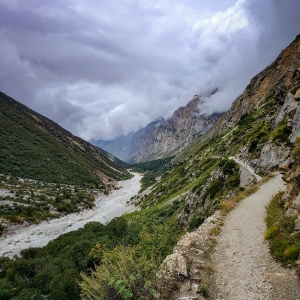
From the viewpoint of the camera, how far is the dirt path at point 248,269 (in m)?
6.75

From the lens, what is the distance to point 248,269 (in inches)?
324

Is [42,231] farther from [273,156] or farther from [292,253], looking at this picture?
[292,253]

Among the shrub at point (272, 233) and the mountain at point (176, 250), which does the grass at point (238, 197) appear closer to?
the mountain at point (176, 250)

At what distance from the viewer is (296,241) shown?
322 inches

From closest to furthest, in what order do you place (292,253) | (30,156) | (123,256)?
(123,256) < (292,253) < (30,156)

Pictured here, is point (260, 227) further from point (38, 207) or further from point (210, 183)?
point (38, 207)

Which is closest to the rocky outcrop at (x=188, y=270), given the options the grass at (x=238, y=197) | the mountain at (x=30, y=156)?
the grass at (x=238, y=197)

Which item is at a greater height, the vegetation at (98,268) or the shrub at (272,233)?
the vegetation at (98,268)

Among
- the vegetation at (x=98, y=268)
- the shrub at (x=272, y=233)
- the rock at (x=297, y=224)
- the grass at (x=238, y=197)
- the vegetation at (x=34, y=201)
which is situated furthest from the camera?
the vegetation at (x=34, y=201)

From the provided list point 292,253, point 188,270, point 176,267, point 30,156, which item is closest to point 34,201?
point 30,156

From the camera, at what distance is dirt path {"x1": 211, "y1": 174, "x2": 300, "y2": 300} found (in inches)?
266

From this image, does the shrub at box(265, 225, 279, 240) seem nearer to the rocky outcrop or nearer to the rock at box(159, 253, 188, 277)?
the rocky outcrop

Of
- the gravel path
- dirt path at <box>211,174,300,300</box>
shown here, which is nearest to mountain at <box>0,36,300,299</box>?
dirt path at <box>211,174,300,300</box>

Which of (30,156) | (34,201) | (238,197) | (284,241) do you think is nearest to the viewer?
(284,241)
